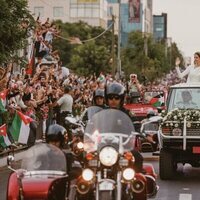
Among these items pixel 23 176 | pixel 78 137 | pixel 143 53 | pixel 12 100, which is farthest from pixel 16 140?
pixel 143 53

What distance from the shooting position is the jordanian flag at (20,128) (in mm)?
18266

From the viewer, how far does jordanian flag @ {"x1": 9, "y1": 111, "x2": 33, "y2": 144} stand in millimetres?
18266

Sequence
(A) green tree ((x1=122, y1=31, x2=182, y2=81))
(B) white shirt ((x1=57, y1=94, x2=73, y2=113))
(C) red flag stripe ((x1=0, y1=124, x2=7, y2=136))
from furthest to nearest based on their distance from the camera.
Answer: (A) green tree ((x1=122, y1=31, x2=182, y2=81)), (B) white shirt ((x1=57, y1=94, x2=73, y2=113)), (C) red flag stripe ((x1=0, y1=124, x2=7, y2=136))

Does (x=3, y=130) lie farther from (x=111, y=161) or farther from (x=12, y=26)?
(x=111, y=161)

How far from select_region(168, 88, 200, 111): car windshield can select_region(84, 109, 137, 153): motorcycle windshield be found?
687cm

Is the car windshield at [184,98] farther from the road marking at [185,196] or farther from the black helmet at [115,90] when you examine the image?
the black helmet at [115,90]

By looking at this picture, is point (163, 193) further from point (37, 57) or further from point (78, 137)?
point (37, 57)

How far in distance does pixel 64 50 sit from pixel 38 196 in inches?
4405

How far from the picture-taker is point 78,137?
11.1 metres

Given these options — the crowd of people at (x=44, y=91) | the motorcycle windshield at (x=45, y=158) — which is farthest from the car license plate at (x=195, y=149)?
the motorcycle windshield at (x=45, y=158)

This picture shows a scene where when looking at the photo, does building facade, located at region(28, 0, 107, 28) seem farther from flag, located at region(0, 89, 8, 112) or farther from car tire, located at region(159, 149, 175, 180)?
car tire, located at region(159, 149, 175, 180)

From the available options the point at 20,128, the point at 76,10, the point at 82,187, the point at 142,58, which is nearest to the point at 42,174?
the point at 82,187

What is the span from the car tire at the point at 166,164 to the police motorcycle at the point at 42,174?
6.17 m

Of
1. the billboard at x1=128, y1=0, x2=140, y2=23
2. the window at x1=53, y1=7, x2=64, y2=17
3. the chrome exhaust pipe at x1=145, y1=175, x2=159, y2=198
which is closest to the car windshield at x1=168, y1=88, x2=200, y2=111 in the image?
the chrome exhaust pipe at x1=145, y1=175, x2=159, y2=198
